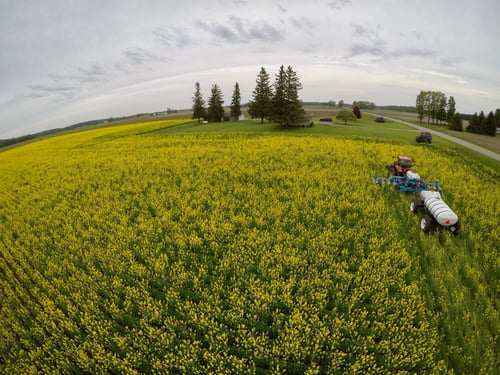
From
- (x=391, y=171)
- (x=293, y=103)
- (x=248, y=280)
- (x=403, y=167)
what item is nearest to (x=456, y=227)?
(x=403, y=167)

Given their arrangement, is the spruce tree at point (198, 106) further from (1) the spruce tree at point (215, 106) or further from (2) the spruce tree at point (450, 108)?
(2) the spruce tree at point (450, 108)

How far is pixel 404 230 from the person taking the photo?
11148 millimetres

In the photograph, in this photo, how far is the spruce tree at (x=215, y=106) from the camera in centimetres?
6254

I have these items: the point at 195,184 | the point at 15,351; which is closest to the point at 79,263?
the point at 15,351

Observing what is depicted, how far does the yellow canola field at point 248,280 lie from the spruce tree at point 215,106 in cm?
5139

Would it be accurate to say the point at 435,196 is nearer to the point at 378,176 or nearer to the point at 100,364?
the point at 378,176

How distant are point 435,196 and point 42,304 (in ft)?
57.2

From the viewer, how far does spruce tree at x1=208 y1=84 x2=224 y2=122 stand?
62537 millimetres

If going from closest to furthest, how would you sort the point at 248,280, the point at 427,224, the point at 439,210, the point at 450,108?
the point at 248,280, the point at 439,210, the point at 427,224, the point at 450,108

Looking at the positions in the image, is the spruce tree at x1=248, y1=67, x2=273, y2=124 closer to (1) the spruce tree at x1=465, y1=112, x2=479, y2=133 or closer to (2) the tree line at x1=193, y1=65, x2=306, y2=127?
(2) the tree line at x1=193, y1=65, x2=306, y2=127

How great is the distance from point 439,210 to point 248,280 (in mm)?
9057

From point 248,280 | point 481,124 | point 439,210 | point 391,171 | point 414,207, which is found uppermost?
point 481,124

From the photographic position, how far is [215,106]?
63.5m

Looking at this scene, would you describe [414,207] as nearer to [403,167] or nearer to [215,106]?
[403,167]
